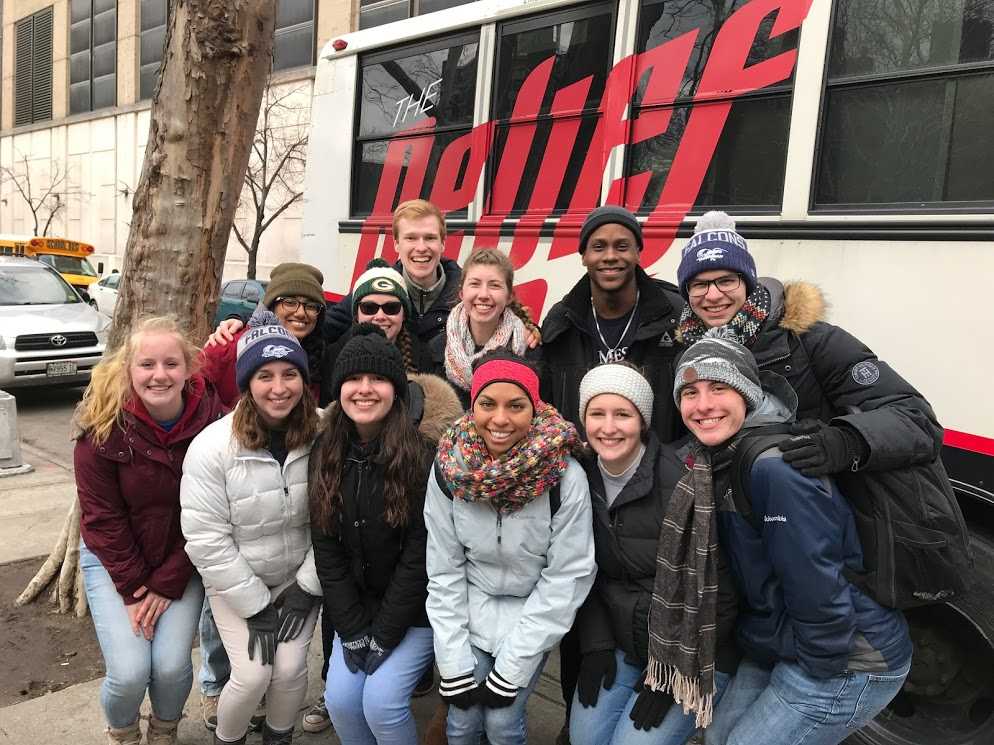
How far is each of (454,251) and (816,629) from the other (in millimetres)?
2857

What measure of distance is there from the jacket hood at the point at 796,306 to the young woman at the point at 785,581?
228 mm

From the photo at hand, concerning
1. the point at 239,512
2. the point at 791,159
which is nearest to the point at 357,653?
the point at 239,512

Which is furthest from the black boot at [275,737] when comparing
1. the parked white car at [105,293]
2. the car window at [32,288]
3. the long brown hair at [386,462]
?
the parked white car at [105,293]

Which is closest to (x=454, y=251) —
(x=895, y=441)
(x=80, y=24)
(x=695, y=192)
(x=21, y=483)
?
(x=695, y=192)

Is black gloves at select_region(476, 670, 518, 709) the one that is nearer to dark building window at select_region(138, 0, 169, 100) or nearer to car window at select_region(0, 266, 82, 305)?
car window at select_region(0, 266, 82, 305)

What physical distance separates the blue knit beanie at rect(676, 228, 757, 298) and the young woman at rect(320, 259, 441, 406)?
3.88ft

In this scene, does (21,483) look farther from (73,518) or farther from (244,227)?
(244,227)

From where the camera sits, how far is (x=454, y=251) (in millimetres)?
4352

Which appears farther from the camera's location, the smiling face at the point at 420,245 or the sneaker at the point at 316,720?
the smiling face at the point at 420,245

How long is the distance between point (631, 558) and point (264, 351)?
142 centimetres

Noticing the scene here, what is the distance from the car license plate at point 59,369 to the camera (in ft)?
31.8

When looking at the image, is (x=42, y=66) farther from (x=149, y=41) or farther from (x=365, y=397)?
(x=365, y=397)

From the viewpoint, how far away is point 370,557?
8.98 ft

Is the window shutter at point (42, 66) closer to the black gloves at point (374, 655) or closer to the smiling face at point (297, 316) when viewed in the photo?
the smiling face at point (297, 316)
